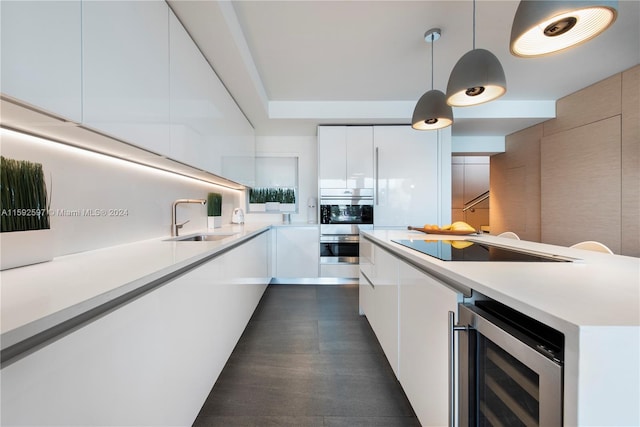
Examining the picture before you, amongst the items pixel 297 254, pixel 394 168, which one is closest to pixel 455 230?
pixel 394 168

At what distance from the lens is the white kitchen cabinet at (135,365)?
0.49 meters

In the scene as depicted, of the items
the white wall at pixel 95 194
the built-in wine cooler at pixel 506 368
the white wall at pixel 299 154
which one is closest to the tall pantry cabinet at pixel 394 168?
the white wall at pixel 299 154

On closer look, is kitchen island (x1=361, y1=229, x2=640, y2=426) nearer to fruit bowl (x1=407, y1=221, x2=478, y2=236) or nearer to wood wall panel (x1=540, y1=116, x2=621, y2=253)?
fruit bowl (x1=407, y1=221, x2=478, y2=236)

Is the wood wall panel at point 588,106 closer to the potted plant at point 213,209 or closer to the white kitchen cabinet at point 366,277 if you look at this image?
the white kitchen cabinet at point 366,277

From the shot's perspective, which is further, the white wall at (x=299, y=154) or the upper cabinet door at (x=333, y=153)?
the white wall at (x=299, y=154)

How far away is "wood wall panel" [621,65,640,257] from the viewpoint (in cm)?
275

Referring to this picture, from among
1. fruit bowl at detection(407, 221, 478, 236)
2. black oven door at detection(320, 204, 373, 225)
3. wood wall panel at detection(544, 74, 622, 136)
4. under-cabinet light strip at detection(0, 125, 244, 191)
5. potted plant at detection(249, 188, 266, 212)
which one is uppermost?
wood wall panel at detection(544, 74, 622, 136)

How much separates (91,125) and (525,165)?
5.37 meters

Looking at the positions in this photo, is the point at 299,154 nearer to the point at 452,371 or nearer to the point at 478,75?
the point at 478,75

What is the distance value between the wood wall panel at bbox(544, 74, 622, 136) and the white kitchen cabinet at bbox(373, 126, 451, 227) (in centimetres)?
147

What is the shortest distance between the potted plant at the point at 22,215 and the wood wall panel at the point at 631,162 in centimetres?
467

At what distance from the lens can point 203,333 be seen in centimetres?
128

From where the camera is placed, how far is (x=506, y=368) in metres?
0.68

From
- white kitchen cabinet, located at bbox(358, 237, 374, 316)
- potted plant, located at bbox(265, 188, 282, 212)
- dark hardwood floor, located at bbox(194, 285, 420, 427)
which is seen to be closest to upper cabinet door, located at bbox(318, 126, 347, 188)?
potted plant, located at bbox(265, 188, 282, 212)
